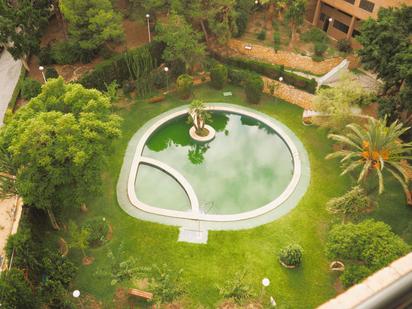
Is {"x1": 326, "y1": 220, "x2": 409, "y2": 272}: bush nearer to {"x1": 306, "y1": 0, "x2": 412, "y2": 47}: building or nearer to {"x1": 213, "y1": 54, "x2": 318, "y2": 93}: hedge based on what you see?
{"x1": 213, "y1": 54, "x2": 318, "y2": 93}: hedge

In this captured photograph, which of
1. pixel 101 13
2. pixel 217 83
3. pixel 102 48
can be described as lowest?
pixel 217 83

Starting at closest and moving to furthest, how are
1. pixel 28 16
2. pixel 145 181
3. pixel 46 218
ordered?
pixel 46 218 < pixel 145 181 < pixel 28 16

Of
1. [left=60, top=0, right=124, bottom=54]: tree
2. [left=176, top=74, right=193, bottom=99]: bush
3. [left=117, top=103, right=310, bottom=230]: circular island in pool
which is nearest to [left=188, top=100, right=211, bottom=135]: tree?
[left=117, top=103, right=310, bottom=230]: circular island in pool

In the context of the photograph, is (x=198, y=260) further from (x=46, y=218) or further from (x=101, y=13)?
(x=101, y=13)

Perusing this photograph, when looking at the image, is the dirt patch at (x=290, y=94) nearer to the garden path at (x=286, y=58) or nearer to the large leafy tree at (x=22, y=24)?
the garden path at (x=286, y=58)

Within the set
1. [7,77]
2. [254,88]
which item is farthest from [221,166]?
[7,77]


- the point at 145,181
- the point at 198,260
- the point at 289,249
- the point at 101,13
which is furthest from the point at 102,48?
the point at 289,249

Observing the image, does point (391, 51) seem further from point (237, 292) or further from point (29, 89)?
point (29, 89)
